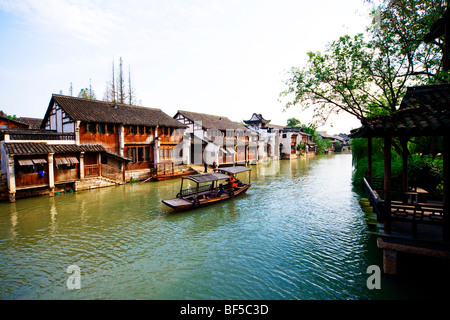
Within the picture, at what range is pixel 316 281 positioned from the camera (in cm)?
742

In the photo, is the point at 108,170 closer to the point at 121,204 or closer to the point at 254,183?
the point at 121,204

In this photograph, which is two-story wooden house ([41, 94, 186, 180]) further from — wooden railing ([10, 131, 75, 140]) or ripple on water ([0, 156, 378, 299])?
ripple on water ([0, 156, 378, 299])

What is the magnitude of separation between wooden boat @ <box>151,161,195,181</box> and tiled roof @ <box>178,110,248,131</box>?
9542mm

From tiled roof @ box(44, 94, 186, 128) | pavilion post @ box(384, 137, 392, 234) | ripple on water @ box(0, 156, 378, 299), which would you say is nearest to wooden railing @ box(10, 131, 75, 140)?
tiled roof @ box(44, 94, 186, 128)

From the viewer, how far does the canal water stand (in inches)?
280

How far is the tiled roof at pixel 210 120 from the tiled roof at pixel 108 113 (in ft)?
20.1

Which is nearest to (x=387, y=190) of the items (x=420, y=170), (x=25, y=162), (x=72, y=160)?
(x=420, y=170)

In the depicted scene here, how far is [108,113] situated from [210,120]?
58.0 feet

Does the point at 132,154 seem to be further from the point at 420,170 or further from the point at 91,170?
the point at 420,170

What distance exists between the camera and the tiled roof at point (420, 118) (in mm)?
5883

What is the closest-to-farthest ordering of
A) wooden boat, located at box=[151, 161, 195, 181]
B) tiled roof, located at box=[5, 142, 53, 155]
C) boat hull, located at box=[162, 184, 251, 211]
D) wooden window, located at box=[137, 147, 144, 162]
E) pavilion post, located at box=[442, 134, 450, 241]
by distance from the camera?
pavilion post, located at box=[442, 134, 450, 241] → boat hull, located at box=[162, 184, 251, 211] → tiled roof, located at box=[5, 142, 53, 155] → wooden boat, located at box=[151, 161, 195, 181] → wooden window, located at box=[137, 147, 144, 162]

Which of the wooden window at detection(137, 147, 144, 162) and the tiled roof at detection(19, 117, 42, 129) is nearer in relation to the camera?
the wooden window at detection(137, 147, 144, 162)

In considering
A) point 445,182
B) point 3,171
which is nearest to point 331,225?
point 445,182

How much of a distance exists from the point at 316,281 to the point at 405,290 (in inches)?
87.6
